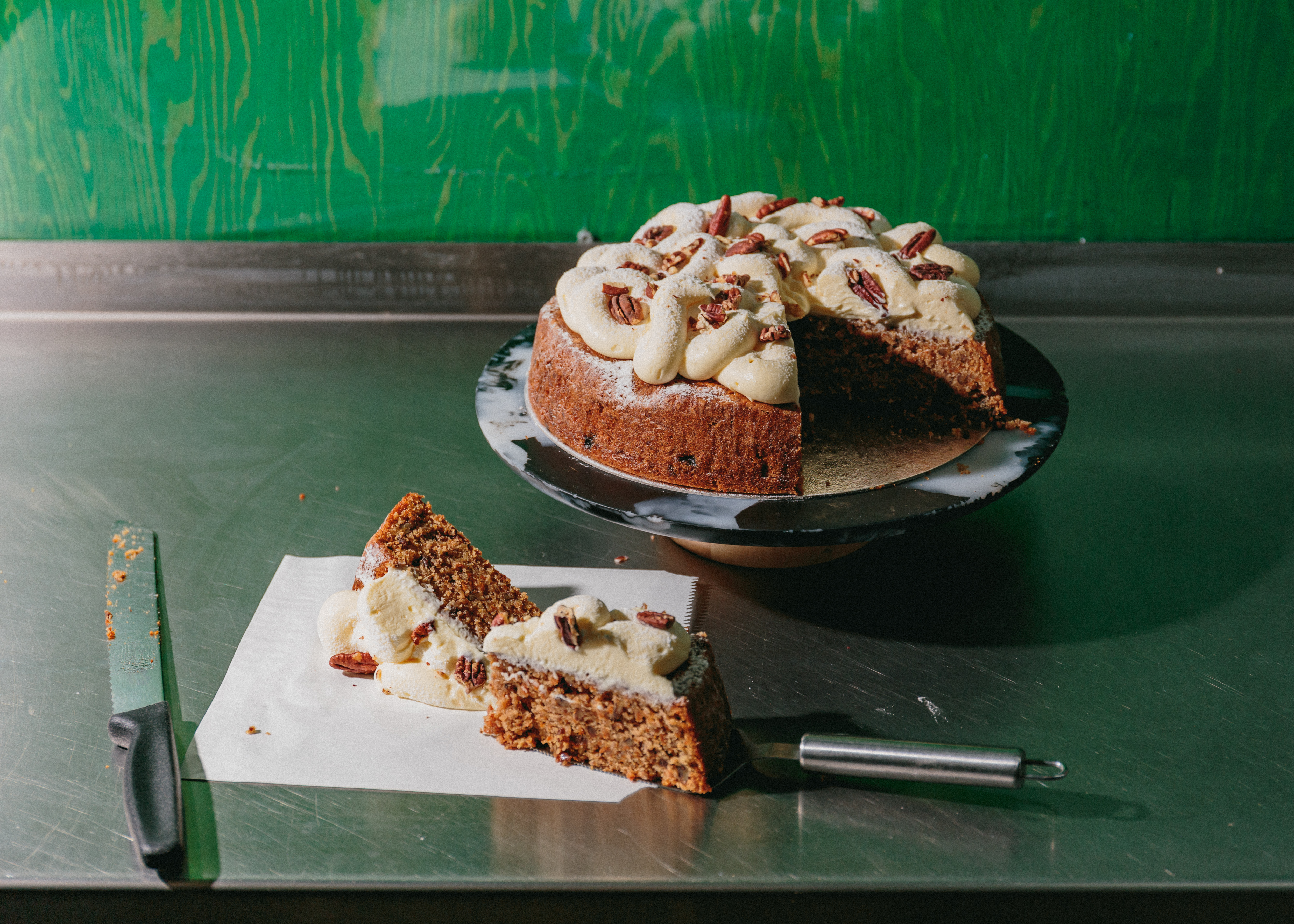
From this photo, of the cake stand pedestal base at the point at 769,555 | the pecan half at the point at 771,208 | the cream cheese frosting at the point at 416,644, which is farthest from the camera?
the pecan half at the point at 771,208

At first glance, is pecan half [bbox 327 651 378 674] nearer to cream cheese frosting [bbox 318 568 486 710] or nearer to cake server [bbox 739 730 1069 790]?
cream cheese frosting [bbox 318 568 486 710]

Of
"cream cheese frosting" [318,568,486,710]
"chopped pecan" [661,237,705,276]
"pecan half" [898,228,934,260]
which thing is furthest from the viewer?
"pecan half" [898,228,934,260]

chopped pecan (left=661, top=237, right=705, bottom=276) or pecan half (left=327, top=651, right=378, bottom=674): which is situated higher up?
chopped pecan (left=661, top=237, right=705, bottom=276)

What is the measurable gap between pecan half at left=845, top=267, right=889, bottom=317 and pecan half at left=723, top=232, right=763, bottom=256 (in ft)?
0.56

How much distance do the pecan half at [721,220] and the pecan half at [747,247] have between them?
0.09m

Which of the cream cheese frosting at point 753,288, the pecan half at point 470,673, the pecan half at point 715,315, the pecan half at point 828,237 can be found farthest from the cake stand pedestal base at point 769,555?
the pecan half at point 828,237

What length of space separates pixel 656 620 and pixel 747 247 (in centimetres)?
88

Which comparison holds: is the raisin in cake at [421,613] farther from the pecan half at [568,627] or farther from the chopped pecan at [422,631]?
the pecan half at [568,627]

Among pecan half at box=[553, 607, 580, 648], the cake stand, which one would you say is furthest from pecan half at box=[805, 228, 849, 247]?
pecan half at box=[553, 607, 580, 648]

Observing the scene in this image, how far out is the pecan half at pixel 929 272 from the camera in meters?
2.04

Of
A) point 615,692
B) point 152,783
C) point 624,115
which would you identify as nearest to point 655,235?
point 624,115

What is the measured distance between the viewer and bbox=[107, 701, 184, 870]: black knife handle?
1342 millimetres

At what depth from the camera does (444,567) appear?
5.46ft

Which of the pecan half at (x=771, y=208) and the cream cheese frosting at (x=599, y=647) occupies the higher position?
the pecan half at (x=771, y=208)
